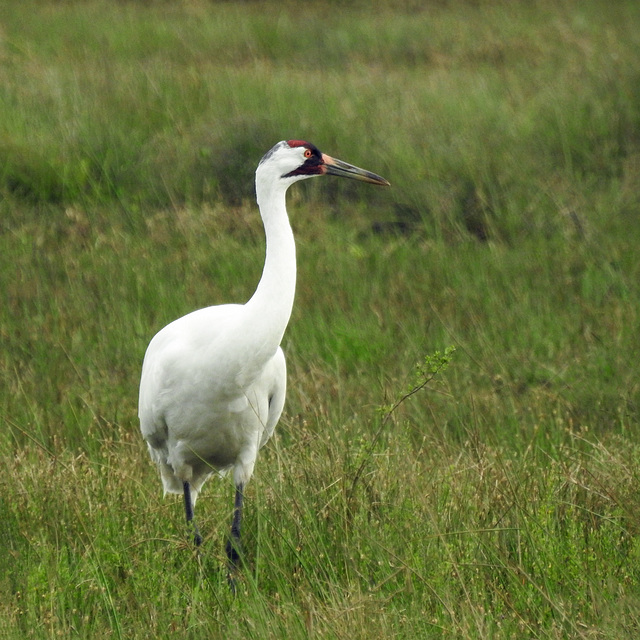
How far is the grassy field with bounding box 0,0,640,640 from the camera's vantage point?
333 centimetres

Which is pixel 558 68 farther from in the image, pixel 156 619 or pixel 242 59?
pixel 156 619

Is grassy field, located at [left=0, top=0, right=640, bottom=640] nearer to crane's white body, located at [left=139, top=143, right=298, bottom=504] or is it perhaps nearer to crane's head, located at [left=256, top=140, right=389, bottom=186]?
crane's white body, located at [left=139, top=143, right=298, bottom=504]

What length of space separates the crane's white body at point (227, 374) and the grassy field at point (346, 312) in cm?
18

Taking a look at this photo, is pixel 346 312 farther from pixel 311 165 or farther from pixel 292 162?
pixel 292 162

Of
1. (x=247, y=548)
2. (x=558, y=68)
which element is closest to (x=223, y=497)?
(x=247, y=548)

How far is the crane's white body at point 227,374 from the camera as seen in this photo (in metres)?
3.76

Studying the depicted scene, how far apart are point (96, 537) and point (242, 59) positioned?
8.51m

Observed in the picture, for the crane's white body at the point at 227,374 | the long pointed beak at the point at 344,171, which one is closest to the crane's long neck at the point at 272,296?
the crane's white body at the point at 227,374

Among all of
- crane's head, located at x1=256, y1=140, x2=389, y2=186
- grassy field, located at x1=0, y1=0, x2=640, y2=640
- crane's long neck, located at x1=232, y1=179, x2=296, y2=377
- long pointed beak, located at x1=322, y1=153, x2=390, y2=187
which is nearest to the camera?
grassy field, located at x1=0, y1=0, x2=640, y2=640

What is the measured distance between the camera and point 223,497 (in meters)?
4.26

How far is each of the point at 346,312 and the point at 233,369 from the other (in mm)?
2744

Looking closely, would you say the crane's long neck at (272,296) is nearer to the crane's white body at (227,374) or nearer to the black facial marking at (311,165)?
the crane's white body at (227,374)

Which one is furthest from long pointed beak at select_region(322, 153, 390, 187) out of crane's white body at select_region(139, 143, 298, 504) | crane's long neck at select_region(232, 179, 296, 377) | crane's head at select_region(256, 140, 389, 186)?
crane's long neck at select_region(232, 179, 296, 377)

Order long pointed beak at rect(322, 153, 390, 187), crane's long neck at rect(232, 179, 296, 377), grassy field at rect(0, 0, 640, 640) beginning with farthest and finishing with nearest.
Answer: long pointed beak at rect(322, 153, 390, 187) → crane's long neck at rect(232, 179, 296, 377) → grassy field at rect(0, 0, 640, 640)
